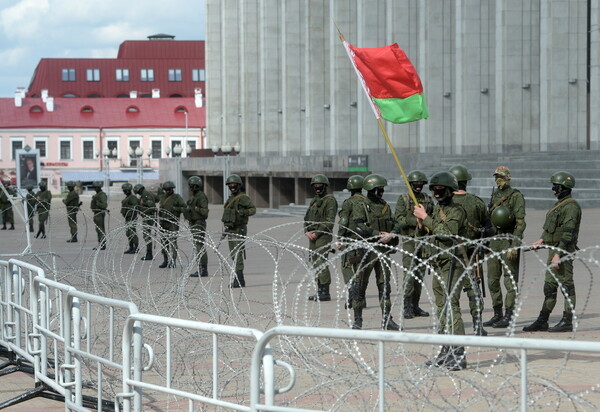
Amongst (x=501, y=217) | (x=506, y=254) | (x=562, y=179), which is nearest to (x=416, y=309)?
(x=506, y=254)

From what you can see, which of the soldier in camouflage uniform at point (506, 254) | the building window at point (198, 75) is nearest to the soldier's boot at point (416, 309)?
the soldier in camouflage uniform at point (506, 254)

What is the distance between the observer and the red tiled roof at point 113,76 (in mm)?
125000

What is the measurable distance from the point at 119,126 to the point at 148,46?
93.0ft

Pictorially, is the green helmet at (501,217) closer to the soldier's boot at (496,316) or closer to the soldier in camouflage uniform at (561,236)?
the soldier in camouflage uniform at (561,236)

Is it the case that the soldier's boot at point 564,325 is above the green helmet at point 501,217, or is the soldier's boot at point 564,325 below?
below

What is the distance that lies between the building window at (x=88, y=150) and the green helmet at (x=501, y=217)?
99146mm

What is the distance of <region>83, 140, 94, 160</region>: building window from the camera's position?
10894 cm

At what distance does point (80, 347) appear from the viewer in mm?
7621

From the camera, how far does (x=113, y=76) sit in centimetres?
12788

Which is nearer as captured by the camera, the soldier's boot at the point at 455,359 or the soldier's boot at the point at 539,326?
the soldier's boot at the point at 455,359

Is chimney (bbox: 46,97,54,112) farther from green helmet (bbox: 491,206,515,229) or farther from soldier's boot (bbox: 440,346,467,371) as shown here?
soldier's boot (bbox: 440,346,467,371)

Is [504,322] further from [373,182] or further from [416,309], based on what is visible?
[373,182]

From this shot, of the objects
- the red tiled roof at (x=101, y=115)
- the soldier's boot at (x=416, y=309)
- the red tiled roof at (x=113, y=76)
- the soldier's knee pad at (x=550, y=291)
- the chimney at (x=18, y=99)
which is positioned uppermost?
the red tiled roof at (x=113, y=76)

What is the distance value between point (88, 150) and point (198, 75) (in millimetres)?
23340
